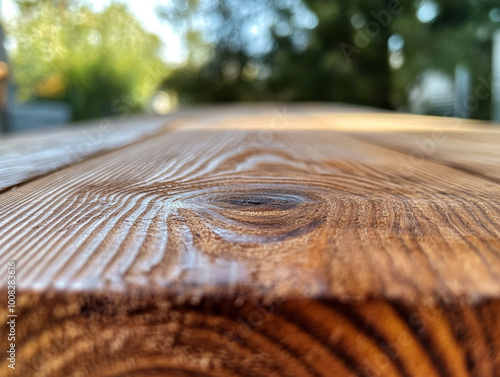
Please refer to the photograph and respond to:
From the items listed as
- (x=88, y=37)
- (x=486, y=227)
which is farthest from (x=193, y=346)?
(x=88, y=37)

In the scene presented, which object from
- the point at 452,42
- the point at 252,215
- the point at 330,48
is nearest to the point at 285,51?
the point at 330,48

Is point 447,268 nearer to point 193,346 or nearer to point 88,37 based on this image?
point 193,346

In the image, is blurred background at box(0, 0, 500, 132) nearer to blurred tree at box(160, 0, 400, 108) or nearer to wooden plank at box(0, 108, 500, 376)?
blurred tree at box(160, 0, 400, 108)

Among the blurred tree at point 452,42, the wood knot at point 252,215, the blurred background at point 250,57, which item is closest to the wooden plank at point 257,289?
the wood knot at point 252,215

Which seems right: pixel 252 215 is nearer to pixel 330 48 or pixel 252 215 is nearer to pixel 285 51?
pixel 330 48

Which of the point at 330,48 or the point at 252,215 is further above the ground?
the point at 330,48

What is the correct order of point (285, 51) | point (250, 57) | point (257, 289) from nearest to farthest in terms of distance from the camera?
point (257, 289)
point (285, 51)
point (250, 57)
